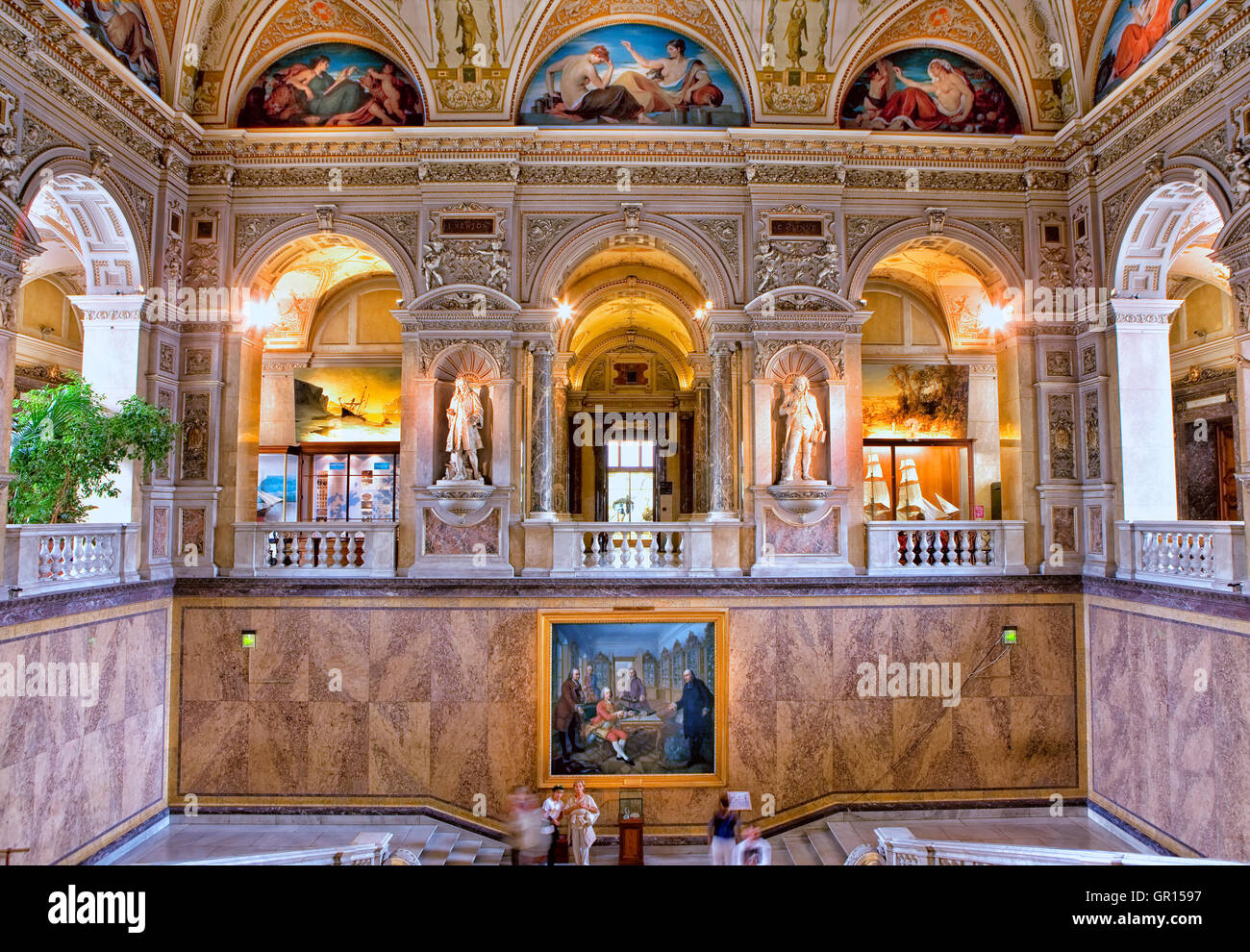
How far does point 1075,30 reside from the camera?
480 inches

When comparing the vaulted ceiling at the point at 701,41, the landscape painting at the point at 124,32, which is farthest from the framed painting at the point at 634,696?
the landscape painting at the point at 124,32

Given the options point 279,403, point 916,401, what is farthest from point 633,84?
point 279,403

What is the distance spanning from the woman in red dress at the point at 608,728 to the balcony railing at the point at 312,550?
152 inches

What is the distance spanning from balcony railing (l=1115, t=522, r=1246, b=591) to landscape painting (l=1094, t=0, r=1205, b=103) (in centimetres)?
653

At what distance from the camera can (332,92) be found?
12.7 m

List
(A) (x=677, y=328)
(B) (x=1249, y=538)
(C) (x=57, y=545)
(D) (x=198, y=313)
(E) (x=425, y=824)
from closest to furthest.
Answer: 1. (B) (x=1249, y=538)
2. (C) (x=57, y=545)
3. (E) (x=425, y=824)
4. (D) (x=198, y=313)
5. (A) (x=677, y=328)

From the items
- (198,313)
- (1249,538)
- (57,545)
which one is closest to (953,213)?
(1249,538)

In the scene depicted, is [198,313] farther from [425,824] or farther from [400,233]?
[425,824]

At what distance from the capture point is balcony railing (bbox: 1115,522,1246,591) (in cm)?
909

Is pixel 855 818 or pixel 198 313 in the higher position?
pixel 198 313

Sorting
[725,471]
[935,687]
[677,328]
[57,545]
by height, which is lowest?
[935,687]

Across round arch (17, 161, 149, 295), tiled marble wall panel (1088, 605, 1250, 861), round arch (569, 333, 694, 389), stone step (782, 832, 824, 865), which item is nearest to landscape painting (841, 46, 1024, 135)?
tiled marble wall panel (1088, 605, 1250, 861)

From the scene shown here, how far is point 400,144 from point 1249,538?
12988 millimetres

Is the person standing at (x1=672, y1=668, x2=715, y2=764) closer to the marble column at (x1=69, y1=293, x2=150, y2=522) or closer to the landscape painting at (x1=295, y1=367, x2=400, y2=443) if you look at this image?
the marble column at (x1=69, y1=293, x2=150, y2=522)
